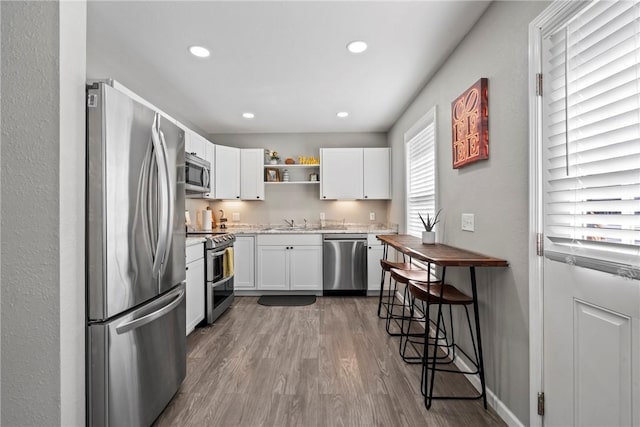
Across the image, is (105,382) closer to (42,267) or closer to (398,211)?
(42,267)

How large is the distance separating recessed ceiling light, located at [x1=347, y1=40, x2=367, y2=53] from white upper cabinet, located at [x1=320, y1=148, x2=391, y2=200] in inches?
88.5

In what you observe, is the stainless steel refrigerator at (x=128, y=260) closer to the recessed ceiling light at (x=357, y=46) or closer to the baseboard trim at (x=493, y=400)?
the recessed ceiling light at (x=357, y=46)

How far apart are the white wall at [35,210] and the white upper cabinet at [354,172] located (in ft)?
11.7

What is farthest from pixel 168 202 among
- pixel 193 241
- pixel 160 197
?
pixel 193 241

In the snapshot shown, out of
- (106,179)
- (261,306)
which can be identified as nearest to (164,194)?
(106,179)

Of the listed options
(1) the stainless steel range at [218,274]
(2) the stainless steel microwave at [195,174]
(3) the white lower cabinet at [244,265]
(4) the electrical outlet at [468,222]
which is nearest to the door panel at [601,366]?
(4) the electrical outlet at [468,222]

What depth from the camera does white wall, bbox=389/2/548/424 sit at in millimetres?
1533

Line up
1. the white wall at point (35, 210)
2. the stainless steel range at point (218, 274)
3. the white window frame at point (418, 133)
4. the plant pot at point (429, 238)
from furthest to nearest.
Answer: the stainless steel range at point (218, 274) < the white window frame at point (418, 133) < the plant pot at point (429, 238) < the white wall at point (35, 210)

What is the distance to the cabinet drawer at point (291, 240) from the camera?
4.20m

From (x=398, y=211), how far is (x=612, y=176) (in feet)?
10.2

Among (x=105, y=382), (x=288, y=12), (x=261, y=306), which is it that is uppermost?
(x=288, y=12)

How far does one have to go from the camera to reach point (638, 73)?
977 mm

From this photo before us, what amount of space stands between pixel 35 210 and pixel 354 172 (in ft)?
12.6

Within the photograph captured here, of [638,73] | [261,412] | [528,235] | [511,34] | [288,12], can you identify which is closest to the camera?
[638,73]
